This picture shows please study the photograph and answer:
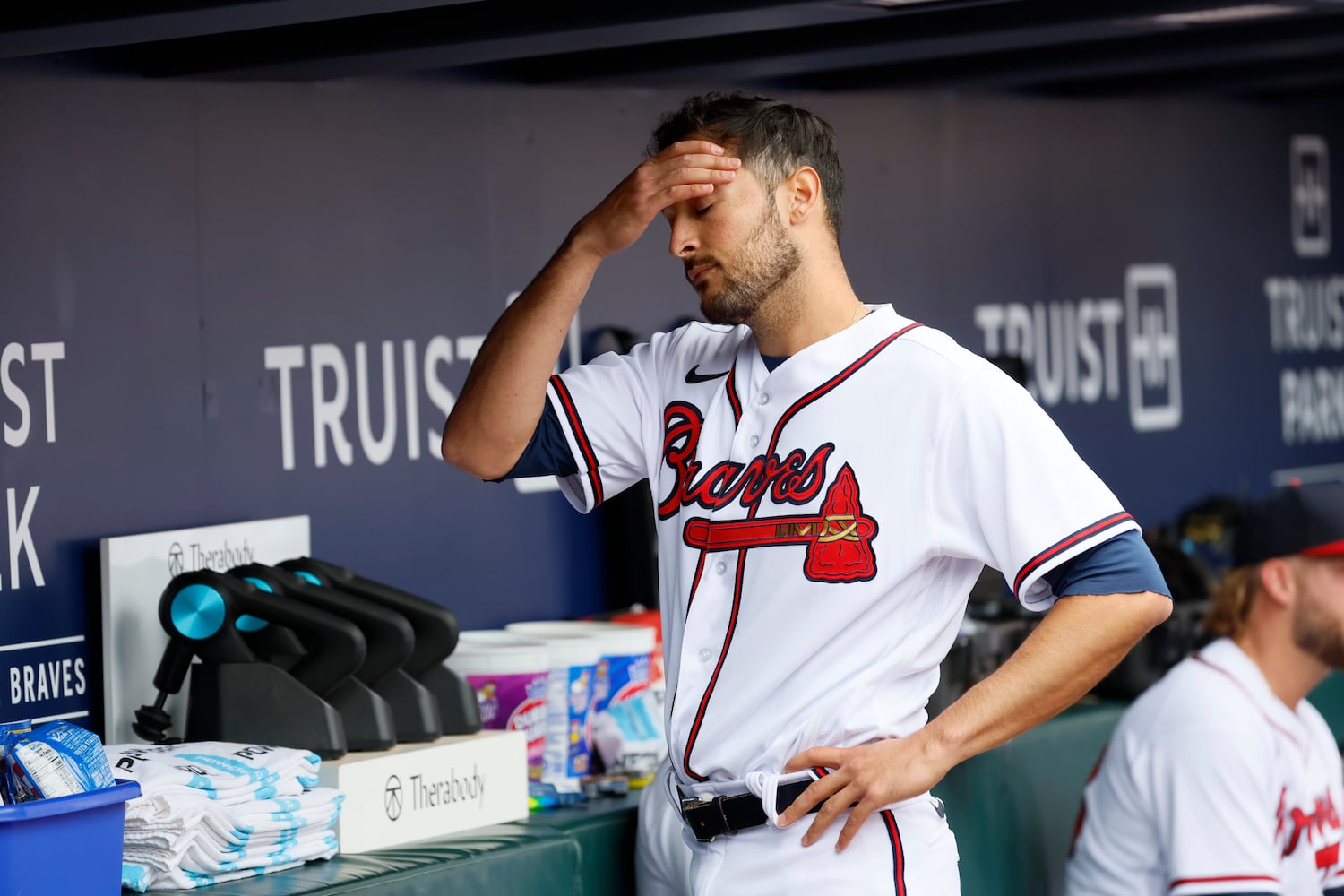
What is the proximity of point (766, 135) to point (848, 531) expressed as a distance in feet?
1.75

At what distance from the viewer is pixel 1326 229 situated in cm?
634


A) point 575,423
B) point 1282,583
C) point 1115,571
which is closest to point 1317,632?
point 1282,583

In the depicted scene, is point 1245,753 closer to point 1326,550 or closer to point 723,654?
point 1326,550

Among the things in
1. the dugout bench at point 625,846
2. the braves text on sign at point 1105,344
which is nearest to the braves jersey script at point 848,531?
the dugout bench at point 625,846

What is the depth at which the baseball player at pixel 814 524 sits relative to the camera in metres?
2.36

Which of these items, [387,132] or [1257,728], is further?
[387,132]

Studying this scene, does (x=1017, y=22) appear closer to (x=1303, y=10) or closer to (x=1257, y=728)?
(x=1303, y=10)

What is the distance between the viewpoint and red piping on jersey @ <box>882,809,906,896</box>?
2443 mm

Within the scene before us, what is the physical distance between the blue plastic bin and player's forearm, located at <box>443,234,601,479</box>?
24.9 inches

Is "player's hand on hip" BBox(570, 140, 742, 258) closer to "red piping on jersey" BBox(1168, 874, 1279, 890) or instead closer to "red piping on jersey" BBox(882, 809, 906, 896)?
"red piping on jersey" BBox(882, 809, 906, 896)

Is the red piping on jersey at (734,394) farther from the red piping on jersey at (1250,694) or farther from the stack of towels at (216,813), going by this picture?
the red piping on jersey at (1250,694)

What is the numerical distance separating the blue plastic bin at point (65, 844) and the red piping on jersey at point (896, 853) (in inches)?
37.5

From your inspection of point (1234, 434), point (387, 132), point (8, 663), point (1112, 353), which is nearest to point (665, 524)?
point (8, 663)

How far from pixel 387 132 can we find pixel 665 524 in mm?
1432
